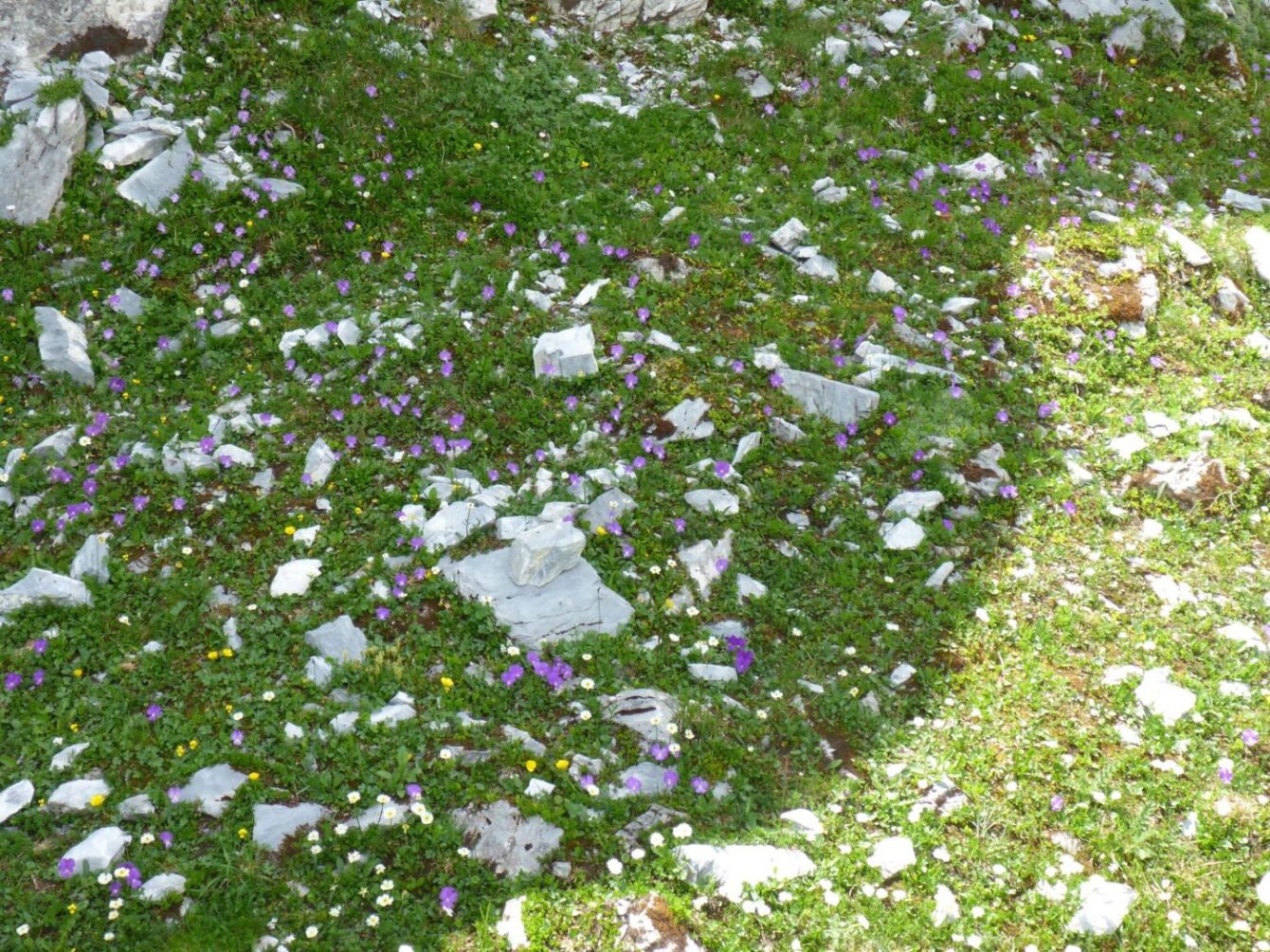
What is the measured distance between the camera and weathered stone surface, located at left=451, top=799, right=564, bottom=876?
15.8ft

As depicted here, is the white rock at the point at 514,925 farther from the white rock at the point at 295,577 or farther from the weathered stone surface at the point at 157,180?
the weathered stone surface at the point at 157,180

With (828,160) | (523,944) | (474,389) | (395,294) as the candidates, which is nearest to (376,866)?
(523,944)

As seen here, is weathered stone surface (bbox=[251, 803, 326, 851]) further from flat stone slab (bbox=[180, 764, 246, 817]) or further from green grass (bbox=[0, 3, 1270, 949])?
flat stone slab (bbox=[180, 764, 246, 817])

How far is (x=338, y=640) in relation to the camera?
588 cm

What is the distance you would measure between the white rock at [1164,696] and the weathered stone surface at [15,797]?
5.94 m

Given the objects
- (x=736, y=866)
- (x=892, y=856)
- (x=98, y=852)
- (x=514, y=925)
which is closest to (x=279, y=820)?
(x=98, y=852)

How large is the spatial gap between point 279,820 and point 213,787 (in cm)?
45

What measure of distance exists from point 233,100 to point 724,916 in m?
8.76

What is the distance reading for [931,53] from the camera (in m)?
12.0

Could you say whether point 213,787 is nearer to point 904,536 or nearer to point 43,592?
point 43,592

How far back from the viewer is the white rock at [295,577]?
6199 millimetres

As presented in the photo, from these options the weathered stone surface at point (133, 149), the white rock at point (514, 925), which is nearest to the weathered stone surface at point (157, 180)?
the weathered stone surface at point (133, 149)

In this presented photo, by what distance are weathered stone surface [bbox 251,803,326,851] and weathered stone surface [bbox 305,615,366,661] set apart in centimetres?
100

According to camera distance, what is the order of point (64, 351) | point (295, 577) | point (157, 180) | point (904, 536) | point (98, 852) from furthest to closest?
point (157, 180)
point (64, 351)
point (904, 536)
point (295, 577)
point (98, 852)
